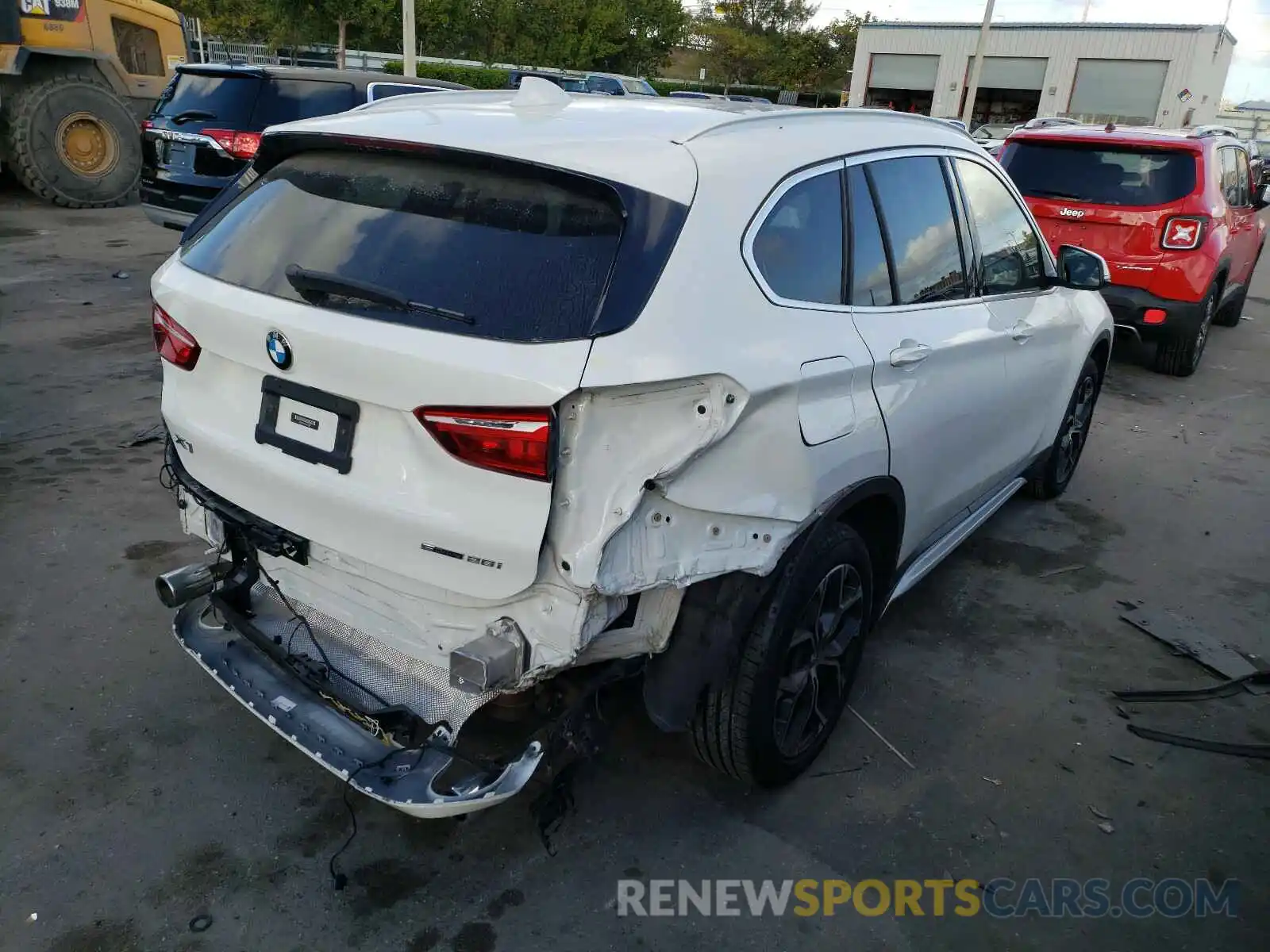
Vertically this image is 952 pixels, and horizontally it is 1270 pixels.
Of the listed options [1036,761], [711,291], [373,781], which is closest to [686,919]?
[373,781]

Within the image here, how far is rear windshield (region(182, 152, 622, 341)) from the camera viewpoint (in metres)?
2.17

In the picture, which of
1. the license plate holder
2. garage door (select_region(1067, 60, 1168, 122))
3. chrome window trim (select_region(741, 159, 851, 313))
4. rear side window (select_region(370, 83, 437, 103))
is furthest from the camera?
garage door (select_region(1067, 60, 1168, 122))

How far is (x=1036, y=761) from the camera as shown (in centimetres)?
325

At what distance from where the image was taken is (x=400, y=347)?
2.15 m

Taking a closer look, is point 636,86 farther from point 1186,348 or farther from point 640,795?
point 640,795

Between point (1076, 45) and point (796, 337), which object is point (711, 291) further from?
point (1076, 45)

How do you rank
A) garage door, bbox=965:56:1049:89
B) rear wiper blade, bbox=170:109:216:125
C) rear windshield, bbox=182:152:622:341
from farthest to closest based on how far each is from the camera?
garage door, bbox=965:56:1049:89, rear wiper blade, bbox=170:109:216:125, rear windshield, bbox=182:152:622:341

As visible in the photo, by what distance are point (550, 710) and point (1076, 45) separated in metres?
46.1

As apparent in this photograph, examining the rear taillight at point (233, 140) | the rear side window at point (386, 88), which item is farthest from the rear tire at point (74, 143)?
the rear side window at point (386, 88)

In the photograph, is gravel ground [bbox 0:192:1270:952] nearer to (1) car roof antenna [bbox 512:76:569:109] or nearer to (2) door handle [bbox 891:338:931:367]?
(2) door handle [bbox 891:338:931:367]

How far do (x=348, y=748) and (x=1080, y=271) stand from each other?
3.66 meters

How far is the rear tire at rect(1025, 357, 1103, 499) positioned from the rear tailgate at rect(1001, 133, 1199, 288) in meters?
2.51

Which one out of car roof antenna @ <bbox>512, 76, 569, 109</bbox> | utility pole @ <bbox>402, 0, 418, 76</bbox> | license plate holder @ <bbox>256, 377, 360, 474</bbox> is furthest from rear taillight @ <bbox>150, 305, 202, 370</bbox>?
utility pole @ <bbox>402, 0, 418, 76</bbox>

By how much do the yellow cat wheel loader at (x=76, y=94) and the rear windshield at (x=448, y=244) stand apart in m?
11.6
